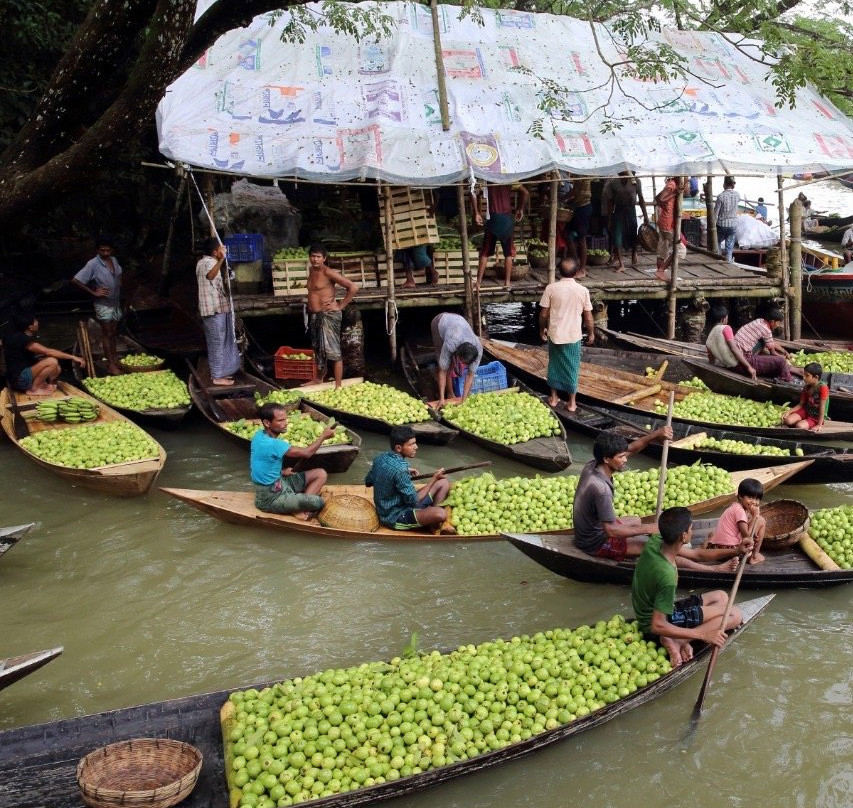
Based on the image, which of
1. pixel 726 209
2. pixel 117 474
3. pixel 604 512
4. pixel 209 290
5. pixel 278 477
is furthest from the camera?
pixel 726 209

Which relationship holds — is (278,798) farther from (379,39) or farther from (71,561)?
(379,39)

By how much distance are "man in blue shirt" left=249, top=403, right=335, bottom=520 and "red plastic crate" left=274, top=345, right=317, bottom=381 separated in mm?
3625

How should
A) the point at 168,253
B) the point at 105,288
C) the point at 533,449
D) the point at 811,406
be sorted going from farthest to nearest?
the point at 168,253 < the point at 105,288 < the point at 811,406 < the point at 533,449

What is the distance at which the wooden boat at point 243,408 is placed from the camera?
839cm

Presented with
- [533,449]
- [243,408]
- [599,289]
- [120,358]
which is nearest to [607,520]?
[533,449]

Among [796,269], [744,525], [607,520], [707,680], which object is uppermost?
[796,269]

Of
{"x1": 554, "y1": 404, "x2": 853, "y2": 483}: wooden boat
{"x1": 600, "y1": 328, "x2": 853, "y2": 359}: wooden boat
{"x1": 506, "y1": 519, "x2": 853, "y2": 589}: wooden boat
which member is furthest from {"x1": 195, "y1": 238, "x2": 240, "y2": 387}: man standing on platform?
{"x1": 506, "y1": 519, "x2": 853, "y2": 589}: wooden boat

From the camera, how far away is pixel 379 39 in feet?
38.7

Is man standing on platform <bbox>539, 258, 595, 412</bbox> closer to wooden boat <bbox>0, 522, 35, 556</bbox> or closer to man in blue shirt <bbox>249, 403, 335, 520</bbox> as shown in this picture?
man in blue shirt <bbox>249, 403, 335, 520</bbox>

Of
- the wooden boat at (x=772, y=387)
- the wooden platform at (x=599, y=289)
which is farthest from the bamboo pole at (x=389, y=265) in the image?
the wooden boat at (x=772, y=387)

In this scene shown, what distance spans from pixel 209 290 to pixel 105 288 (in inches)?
63.7

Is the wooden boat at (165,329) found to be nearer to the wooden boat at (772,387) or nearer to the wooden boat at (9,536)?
the wooden boat at (9,536)

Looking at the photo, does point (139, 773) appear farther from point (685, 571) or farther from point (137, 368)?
point (137, 368)

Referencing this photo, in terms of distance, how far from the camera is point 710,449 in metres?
8.45
